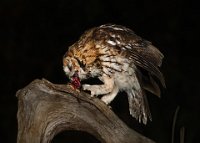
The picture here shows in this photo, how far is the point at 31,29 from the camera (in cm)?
675

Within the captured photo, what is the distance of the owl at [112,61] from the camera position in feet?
13.3

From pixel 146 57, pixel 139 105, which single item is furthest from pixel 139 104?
pixel 146 57

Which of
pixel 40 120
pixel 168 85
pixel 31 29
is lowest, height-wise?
pixel 168 85

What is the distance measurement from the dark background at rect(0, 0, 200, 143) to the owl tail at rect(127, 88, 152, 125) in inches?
83.5

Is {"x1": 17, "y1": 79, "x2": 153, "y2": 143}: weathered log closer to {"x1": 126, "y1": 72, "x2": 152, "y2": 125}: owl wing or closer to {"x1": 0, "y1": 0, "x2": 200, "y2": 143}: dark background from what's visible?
{"x1": 126, "y1": 72, "x2": 152, "y2": 125}: owl wing

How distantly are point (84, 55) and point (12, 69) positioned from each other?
266 centimetres

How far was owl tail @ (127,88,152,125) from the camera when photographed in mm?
4285

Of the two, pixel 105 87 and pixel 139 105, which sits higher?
pixel 105 87

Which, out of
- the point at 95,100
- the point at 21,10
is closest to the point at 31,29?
the point at 21,10

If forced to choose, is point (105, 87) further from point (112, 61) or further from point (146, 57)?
point (146, 57)

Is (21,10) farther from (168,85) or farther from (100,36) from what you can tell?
(100,36)

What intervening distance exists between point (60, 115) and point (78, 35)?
2987 millimetres

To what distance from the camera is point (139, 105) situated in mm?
4336

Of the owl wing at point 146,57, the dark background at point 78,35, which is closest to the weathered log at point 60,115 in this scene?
the owl wing at point 146,57
